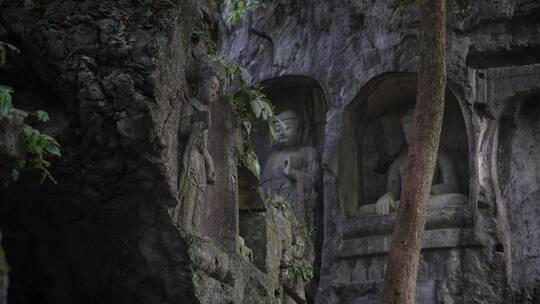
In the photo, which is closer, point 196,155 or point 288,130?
point 196,155

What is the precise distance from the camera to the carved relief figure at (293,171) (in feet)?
49.8

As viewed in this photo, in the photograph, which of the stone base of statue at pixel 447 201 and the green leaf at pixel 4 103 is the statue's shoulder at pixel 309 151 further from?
the green leaf at pixel 4 103

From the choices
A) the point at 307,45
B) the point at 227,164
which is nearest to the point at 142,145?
the point at 227,164

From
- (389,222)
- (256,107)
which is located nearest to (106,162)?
(256,107)

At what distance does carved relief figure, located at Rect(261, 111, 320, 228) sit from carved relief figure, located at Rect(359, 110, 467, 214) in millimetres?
997

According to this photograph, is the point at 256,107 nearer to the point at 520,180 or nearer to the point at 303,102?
the point at 520,180

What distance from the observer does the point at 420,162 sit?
879 cm

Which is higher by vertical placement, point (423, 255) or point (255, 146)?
point (255, 146)

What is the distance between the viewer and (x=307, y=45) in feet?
52.1

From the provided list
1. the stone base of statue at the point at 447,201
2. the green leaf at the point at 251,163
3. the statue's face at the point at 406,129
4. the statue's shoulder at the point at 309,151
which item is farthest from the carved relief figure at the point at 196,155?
the statue's shoulder at the point at 309,151

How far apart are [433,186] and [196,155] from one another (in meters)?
7.03

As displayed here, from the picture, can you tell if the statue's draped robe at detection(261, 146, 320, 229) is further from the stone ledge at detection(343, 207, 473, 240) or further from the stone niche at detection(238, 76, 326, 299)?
the stone ledge at detection(343, 207, 473, 240)

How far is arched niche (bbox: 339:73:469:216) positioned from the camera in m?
14.6

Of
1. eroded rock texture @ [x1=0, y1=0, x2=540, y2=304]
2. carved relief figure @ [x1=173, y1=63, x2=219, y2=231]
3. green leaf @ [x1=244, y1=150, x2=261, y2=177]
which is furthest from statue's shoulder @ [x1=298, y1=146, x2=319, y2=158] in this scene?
carved relief figure @ [x1=173, y1=63, x2=219, y2=231]
